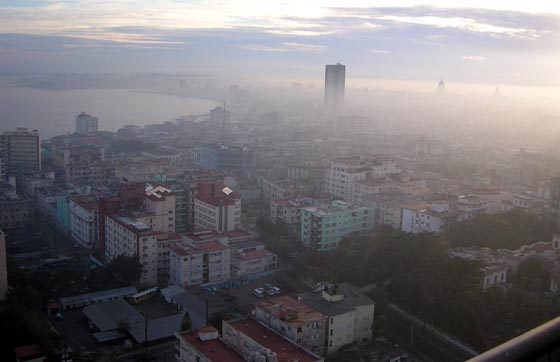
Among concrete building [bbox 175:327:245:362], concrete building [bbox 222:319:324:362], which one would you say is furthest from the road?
concrete building [bbox 175:327:245:362]

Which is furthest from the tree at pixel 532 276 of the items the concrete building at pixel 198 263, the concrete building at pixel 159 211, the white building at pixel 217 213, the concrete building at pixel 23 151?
the concrete building at pixel 23 151

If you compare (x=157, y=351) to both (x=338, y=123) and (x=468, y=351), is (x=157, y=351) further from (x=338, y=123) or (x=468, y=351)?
(x=338, y=123)

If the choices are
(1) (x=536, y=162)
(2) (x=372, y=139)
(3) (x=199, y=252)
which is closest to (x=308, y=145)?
(2) (x=372, y=139)

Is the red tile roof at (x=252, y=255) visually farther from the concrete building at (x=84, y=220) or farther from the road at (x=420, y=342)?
the concrete building at (x=84, y=220)

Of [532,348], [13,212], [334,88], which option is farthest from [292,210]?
[334,88]

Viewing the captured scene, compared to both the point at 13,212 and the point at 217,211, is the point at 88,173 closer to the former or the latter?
the point at 13,212

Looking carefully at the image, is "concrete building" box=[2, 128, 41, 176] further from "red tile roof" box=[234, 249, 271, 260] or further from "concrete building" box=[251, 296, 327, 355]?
"concrete building" box=[251, 296, 327, 355]

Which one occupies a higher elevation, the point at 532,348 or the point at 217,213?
the point at 532,348
